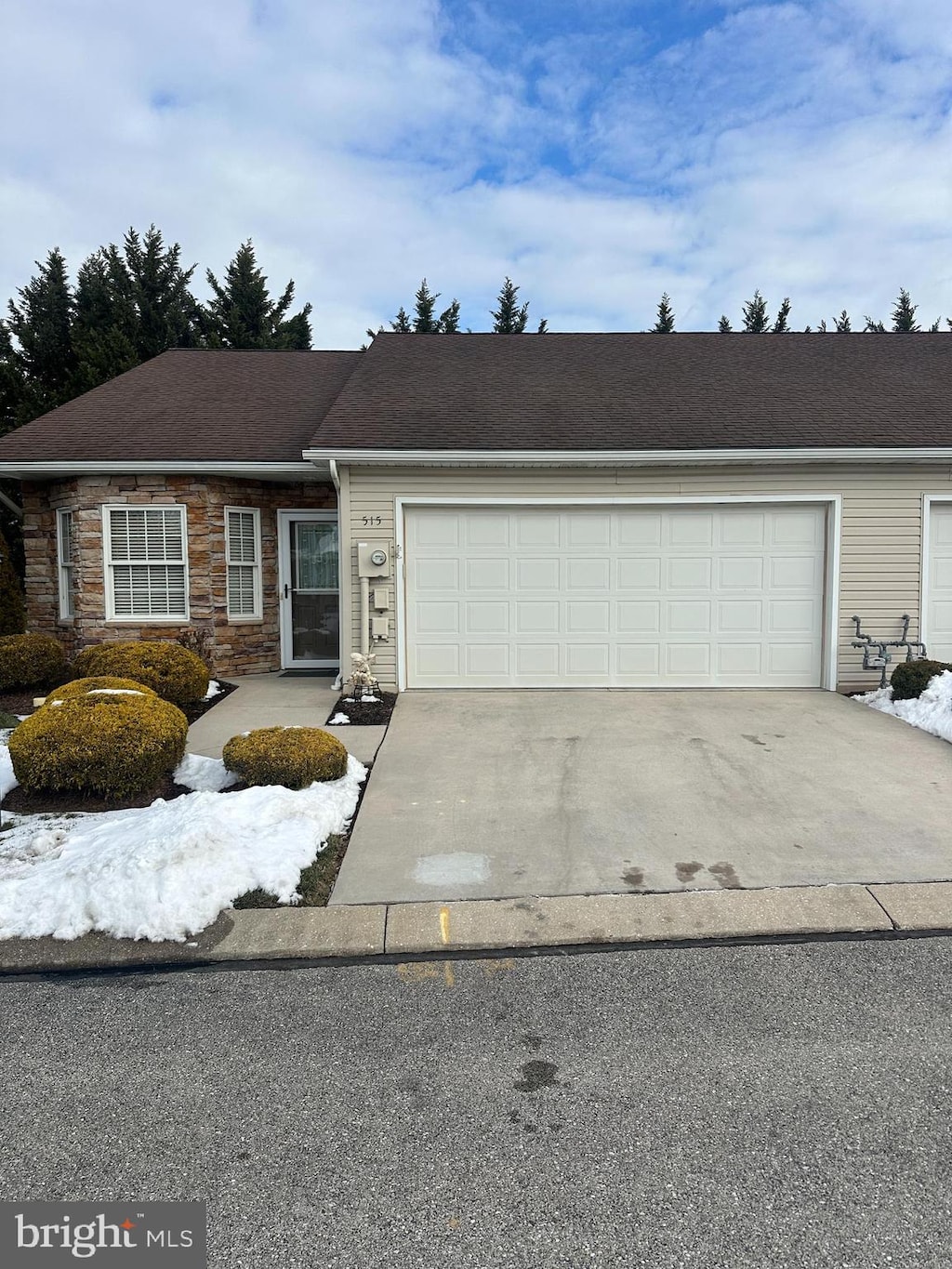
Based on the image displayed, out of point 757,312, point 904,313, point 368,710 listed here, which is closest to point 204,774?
point 368,710

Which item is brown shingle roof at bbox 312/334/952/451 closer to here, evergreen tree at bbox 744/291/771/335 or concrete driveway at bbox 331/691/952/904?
concrete driveway at bbox 331/691/952/904

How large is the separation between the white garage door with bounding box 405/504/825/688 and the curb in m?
5.03

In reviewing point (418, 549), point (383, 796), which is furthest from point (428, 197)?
point (383, 796)

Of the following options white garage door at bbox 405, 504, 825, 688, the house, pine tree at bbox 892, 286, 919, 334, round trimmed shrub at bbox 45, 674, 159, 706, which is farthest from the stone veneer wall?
pine tree at bbox 892, 286, 919, 334

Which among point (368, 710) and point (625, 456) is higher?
point (625, 456)

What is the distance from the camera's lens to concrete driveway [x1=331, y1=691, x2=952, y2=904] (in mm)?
4293

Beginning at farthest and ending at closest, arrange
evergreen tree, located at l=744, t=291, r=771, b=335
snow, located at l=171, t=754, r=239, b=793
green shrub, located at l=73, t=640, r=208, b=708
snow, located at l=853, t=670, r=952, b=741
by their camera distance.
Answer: evergreen tree, located at l=744, t=291, r=771, b=335, green shrub, located at l=73, t=640, r=208, b=708, snow, located at l=853, t=670, r=952, b=741, snow, located at l=171, t=754, r=239, b=793

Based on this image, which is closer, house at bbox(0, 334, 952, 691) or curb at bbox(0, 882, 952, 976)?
curb at bbox(0, 882, 952, 976)

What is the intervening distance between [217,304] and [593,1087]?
2646 cm

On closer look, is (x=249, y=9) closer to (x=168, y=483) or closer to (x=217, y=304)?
(x=168, y=483)

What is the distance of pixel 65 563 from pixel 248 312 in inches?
647

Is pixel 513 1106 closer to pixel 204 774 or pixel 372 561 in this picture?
pixel 204 774

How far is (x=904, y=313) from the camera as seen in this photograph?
27.7 m

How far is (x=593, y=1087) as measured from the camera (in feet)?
8.41
